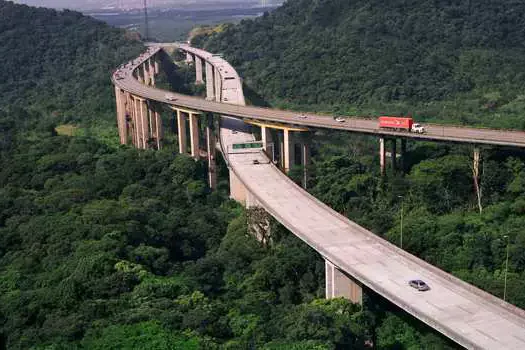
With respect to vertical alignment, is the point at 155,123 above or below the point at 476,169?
below

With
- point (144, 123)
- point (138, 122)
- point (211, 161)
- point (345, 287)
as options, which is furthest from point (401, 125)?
point (138, 122)

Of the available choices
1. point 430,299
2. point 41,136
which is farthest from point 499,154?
point 41,136

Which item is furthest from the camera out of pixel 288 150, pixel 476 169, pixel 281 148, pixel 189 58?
pixel 189 58

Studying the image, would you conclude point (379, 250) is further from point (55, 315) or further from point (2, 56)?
point (2, 56)

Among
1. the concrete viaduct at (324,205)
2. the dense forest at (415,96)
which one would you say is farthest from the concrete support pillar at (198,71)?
the concrete viaduct at (324,205)

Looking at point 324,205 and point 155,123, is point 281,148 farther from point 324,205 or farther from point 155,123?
point 324,205

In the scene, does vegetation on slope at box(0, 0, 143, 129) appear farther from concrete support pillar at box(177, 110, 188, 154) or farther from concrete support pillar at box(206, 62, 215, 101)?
concrete support pillar at box(177, 110, 188, 154)
